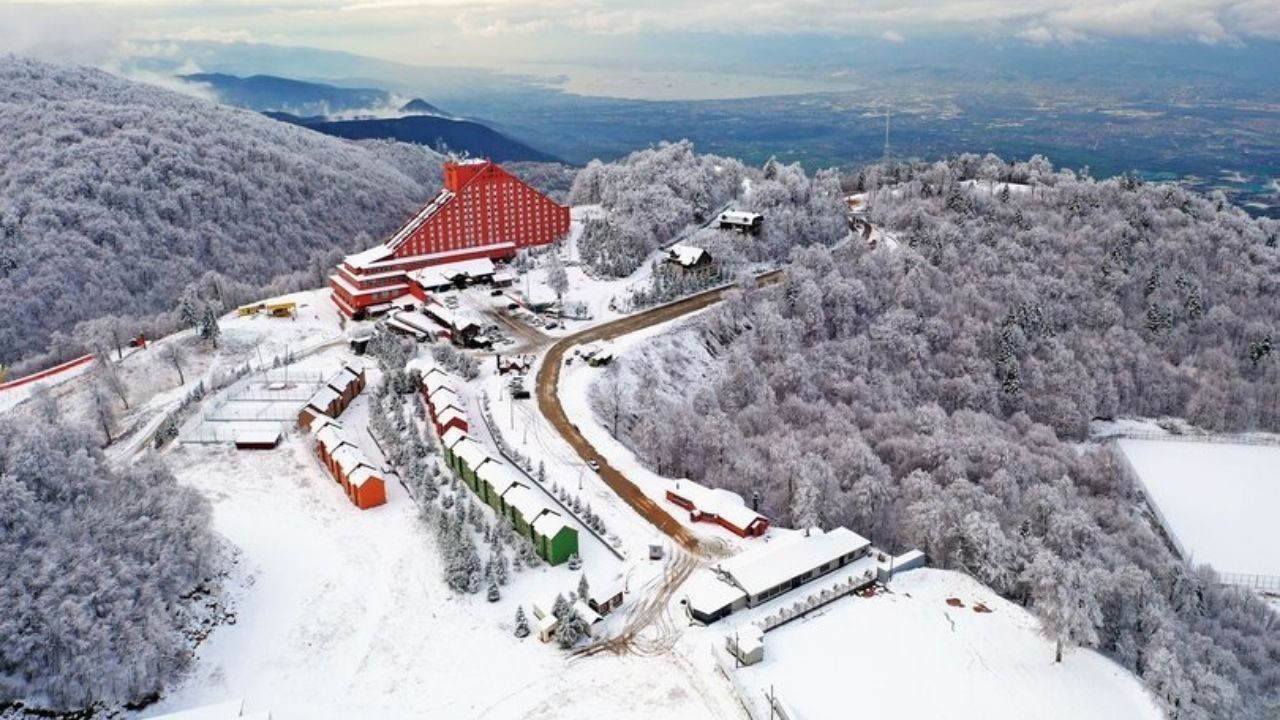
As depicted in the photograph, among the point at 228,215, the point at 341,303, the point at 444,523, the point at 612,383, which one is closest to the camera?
the point at 444,523

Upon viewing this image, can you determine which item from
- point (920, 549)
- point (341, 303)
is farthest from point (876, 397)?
point (341, 303)

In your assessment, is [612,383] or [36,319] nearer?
[612,383]

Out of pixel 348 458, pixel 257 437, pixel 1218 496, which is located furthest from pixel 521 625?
pixel 1218 496

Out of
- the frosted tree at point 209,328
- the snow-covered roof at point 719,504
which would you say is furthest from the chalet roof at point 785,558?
the frosted tree at point 209,328

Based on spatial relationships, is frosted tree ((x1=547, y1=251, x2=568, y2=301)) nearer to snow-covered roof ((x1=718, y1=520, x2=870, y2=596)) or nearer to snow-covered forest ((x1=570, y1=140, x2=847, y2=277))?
snow-covered forest ((x1=570, y1=140, x2=847, y2=277))

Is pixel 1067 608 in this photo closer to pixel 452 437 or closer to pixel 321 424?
pixel 452 437

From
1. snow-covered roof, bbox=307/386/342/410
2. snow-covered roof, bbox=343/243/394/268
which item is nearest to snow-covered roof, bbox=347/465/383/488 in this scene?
snow-covered roof, bbox=307/386/342/410

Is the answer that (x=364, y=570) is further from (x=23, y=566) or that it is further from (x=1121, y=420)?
(x=1121, y=420)
